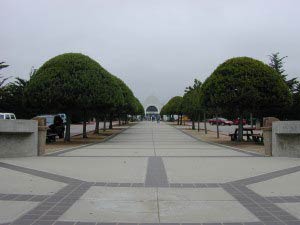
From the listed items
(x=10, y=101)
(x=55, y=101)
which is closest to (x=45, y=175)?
(x=55, y=101)

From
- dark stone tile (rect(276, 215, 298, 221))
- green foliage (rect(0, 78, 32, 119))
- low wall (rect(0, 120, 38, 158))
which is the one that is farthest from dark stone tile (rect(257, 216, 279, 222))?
green foliage (rect(0, 78, 32, 119))

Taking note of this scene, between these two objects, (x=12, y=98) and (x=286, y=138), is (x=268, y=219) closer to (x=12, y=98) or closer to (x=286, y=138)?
(x=286, y=138)

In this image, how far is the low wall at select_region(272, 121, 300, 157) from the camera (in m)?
16.2

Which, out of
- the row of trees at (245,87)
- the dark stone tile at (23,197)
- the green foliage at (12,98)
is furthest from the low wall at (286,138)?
the green foliage at (12,98)

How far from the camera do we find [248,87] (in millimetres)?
24016

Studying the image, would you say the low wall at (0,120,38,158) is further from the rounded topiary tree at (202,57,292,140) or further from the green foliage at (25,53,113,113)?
the rounded topiary tree at (202,57,292,140)

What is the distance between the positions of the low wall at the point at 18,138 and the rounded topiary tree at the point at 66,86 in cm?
822

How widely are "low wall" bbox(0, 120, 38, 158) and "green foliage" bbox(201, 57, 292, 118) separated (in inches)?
450

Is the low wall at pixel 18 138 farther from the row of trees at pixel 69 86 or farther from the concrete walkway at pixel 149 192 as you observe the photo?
the row of trees at pixel 69 86

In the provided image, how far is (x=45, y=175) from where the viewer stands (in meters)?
11.5

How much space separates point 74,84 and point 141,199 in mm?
16972

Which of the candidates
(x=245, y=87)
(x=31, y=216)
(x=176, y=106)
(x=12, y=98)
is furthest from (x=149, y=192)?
(x=176, y=106)

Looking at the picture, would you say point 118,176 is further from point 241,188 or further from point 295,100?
point 295,100

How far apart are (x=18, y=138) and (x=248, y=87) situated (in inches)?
499
